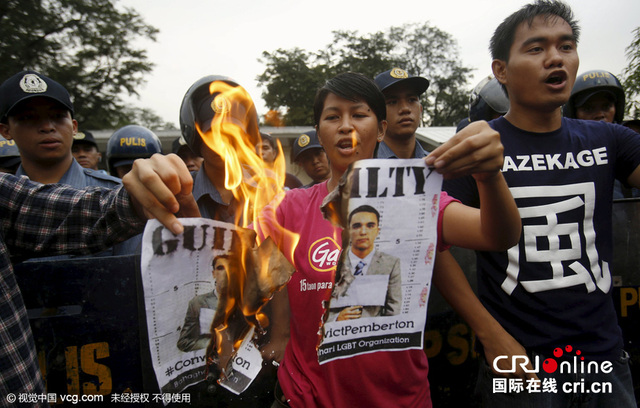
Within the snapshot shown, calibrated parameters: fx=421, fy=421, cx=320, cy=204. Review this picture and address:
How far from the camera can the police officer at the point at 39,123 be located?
2768 mm

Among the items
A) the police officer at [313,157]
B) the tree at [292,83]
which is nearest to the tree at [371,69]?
the tree at [292,83]

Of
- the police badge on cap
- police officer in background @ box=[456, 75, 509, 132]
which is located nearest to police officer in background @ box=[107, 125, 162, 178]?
the police badge on cap

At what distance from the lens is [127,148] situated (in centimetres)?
502

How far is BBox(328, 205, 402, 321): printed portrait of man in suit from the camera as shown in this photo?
1362 mm

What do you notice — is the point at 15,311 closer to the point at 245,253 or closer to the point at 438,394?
the point at 245,253

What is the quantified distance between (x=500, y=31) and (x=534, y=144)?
24.8 inches

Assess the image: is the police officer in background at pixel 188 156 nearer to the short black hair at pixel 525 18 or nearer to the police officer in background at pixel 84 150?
the police officer in background at pixel 84 150

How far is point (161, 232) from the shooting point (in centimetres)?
125

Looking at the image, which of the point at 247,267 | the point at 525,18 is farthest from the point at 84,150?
the point at 525,18

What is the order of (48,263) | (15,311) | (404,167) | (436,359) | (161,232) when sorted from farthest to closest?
(436,359) → (48,263) → (15,311) → (404,167) → (161,232)

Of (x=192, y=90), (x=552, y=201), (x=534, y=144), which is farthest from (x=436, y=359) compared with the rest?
(x=192, y=90)

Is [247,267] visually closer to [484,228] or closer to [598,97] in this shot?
[484,228]

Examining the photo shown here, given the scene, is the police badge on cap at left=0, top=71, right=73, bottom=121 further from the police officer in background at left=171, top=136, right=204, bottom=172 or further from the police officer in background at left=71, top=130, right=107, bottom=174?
the police officer in background at left=71, top=130, right=107, bottom=174

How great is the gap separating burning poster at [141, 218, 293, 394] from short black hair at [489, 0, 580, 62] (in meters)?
1.57
